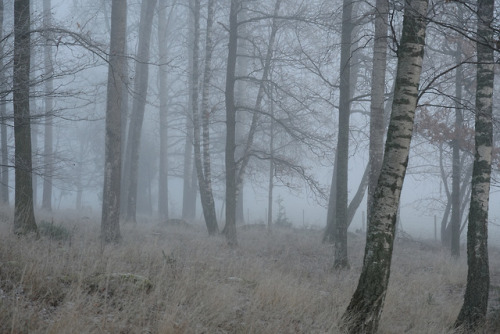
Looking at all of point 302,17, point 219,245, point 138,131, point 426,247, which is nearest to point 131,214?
point 138,131

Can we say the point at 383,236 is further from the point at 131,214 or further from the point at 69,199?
the point at 69,199

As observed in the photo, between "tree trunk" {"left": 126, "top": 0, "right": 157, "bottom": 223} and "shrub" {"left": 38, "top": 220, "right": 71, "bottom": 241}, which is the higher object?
"tree trunk" {"left": 126, "top": 0, "right": 157, "bottom": 223}

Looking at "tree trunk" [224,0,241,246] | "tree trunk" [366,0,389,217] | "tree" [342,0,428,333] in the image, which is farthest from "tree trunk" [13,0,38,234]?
"tree trunk" [366,0,389,217]

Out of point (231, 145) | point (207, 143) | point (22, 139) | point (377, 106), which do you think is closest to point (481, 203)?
point (377, 106)

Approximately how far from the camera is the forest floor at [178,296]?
456cm

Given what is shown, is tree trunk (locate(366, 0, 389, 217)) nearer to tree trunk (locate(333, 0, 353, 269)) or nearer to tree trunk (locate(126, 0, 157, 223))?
tree trunk (locate(333, 0, 353, 269))

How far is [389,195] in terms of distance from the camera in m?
5.45

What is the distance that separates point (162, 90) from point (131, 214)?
11.3 meters

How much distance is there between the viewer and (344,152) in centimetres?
1079

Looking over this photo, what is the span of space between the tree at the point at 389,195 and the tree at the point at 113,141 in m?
7.35

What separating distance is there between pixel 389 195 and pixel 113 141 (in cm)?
780

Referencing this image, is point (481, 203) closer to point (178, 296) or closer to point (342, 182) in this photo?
point (342, 182)

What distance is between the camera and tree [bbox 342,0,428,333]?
5.47 metres

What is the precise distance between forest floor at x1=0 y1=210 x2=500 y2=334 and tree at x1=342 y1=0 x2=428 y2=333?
40 cm
